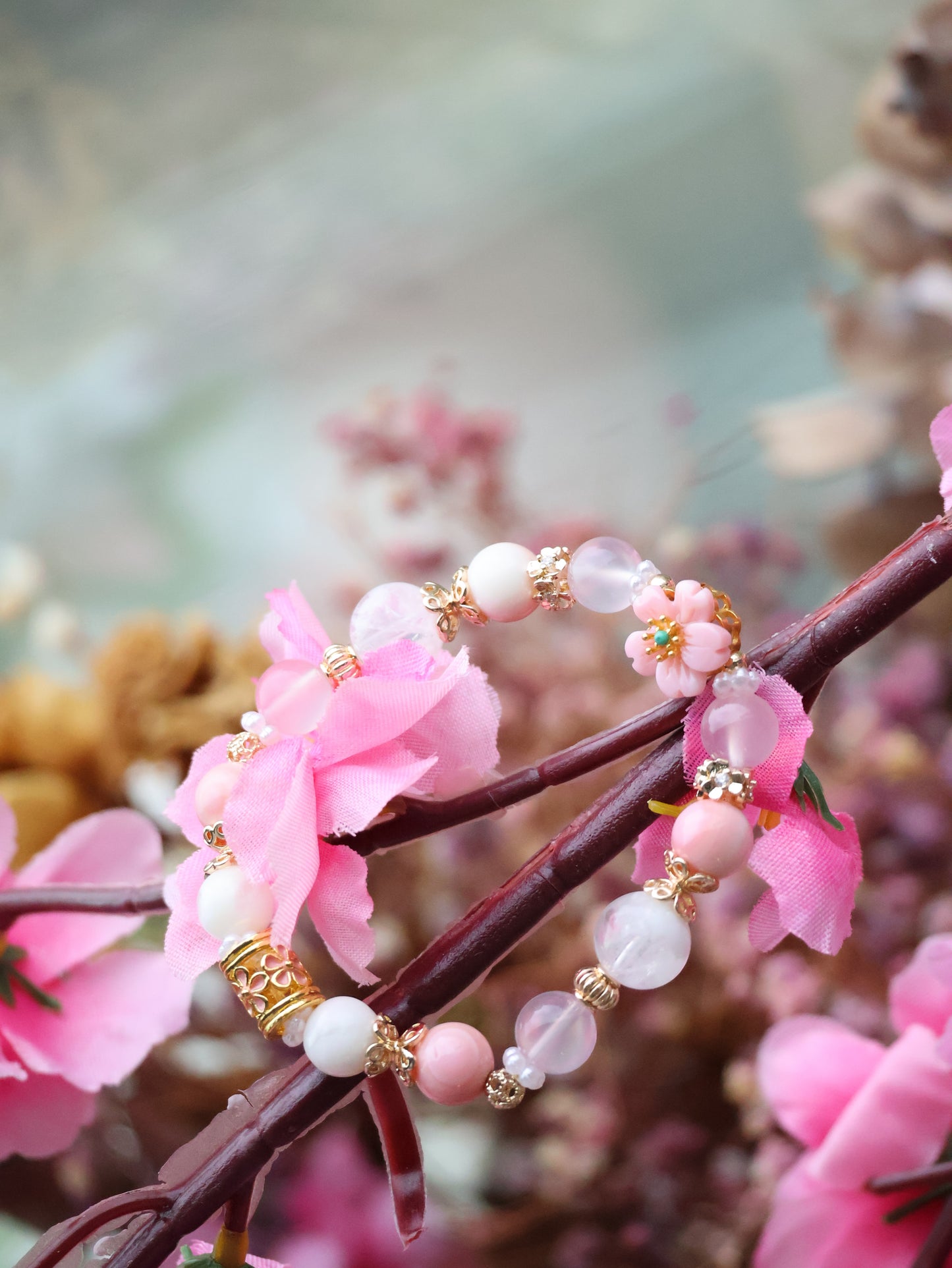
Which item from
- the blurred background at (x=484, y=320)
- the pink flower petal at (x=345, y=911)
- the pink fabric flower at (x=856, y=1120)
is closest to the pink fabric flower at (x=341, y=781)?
the pink flower petal at (x=345, y=911)

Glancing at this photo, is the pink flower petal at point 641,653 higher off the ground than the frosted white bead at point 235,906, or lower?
higher

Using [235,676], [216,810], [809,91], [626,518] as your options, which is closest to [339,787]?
[216,810]

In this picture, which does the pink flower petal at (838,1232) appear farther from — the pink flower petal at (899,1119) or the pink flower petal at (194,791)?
the pink flower petal at (194,791)

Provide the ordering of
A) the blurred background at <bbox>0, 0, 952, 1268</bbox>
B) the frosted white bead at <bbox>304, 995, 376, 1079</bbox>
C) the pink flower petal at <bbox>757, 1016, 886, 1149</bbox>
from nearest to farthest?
the frosted white bead at <bbox>304, 995, 376, 1079</bbox> → the pink flower petal at <bbox>757, 1016, 886, 1149</bbox> → the blurred background at <bbox>0, 0, 952, 1268</bbox>

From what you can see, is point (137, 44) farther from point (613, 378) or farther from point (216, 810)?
point (216, 810)

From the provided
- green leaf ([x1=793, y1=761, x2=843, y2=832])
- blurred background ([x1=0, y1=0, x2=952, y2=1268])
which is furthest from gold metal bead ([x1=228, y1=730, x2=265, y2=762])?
blurred background ([x1=0, y1=0, x2=952, y2=1268])

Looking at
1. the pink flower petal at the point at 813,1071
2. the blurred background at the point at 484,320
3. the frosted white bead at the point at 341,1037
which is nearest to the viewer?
the frosted white bead at the point at 341,1037

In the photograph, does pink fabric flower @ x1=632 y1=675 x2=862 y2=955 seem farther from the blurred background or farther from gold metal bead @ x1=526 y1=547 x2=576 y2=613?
the blurred background
